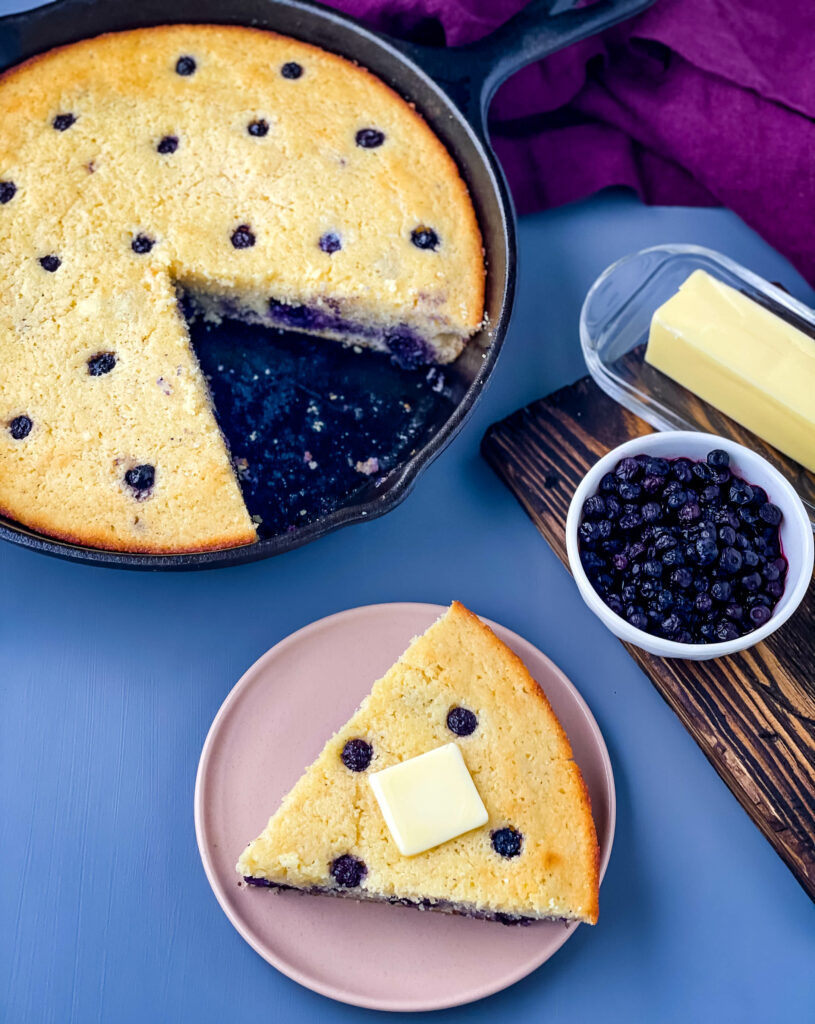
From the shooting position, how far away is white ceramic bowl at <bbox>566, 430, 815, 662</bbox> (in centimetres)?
246

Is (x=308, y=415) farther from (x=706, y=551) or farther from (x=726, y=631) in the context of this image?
(x=726, y=631)

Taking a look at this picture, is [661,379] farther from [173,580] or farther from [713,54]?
[173,580]

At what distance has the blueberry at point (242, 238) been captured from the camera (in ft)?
9.69

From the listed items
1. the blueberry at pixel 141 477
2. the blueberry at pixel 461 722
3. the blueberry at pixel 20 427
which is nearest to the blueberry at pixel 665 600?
the blueberry at pixel 461 722

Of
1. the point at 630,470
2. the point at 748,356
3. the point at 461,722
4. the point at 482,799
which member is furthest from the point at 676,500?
the point at 482,799

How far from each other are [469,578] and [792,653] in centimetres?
88

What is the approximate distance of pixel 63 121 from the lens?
3002mm

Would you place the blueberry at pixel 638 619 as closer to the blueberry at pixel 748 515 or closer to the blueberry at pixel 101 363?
the blueberry at pixel 748 515

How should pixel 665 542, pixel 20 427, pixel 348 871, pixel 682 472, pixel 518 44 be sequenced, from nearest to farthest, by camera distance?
pixel 348 871, pixel 665 542, pixel 682 472, pixel 20 427, pixel 518 44

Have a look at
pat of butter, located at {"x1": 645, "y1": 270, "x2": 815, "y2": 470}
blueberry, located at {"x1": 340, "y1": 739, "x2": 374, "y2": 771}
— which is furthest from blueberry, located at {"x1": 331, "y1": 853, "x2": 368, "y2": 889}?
pat of butter, located at {"x1": 645, "y1": 270, "x2": 815, "y2": 470}

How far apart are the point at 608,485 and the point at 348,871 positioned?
3.77 ft

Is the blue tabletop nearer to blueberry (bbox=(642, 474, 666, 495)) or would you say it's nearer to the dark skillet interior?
the dark skillet interior

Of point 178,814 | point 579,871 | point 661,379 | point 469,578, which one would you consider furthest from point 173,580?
point 661,379

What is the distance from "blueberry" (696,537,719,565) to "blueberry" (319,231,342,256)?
1.35 meters
